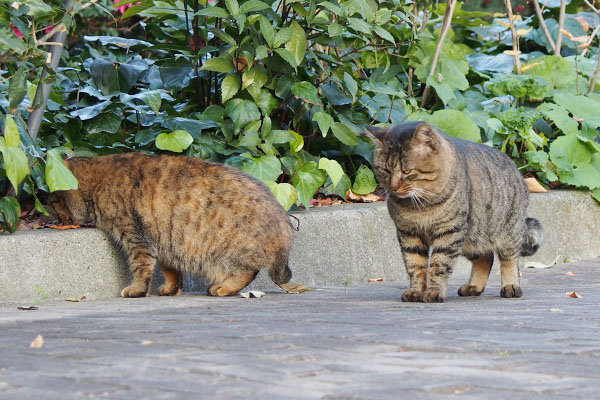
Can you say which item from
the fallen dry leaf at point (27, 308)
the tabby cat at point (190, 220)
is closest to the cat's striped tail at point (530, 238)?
the tabby cat at point (190, 220)

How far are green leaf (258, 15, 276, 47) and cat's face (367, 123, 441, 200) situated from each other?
4.80ft

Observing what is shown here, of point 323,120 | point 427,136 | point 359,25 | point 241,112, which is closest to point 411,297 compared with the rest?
point 427,136

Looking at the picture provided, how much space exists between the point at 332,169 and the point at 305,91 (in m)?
0.61

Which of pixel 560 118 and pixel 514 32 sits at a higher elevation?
pixel 514 32

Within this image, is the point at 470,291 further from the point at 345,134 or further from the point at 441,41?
the point at 441,41

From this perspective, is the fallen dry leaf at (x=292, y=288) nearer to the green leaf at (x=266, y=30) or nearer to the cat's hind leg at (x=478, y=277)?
the cat's hind leg at (x=478, y=277)

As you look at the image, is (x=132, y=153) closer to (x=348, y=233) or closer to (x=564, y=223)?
(x=348, y=233)

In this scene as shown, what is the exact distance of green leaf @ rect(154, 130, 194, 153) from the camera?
20.9ft

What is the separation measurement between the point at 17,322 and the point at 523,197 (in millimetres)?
3346

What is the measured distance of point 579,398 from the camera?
2.73 m

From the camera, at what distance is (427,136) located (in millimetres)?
5508

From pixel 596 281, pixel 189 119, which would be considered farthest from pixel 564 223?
pixel 189 119

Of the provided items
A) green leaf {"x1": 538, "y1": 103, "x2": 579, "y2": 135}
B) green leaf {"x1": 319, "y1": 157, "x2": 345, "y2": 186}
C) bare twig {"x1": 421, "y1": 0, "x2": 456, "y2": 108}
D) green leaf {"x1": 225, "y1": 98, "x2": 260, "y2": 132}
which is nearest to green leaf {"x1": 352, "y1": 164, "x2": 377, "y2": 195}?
green leaf {"x1": 319, "y1": 157, "x2": 345, "y2": 186}

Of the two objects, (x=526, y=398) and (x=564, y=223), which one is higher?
(x=526, y=398)
